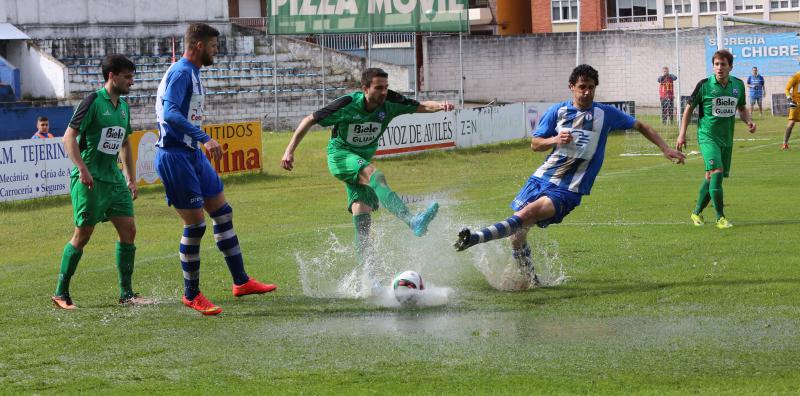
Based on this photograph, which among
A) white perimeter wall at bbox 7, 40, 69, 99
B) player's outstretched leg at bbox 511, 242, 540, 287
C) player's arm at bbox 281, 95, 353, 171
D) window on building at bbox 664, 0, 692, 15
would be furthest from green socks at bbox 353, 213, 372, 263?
window on building at bbox 664, 0, 692, 15

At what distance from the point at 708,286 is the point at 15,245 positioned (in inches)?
387

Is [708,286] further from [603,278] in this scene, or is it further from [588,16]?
[588,16]

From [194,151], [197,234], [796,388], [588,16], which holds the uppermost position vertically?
[588,16]

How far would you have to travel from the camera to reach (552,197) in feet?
30.8

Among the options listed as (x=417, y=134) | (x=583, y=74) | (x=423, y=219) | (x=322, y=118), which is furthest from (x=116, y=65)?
(x=417, y=134)

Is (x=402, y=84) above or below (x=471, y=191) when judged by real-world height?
above

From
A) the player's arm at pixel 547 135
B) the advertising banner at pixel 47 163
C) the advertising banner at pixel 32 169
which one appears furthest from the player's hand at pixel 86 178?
the advertising banner at pixel 32 169

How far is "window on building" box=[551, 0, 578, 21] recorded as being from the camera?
62.5 metres

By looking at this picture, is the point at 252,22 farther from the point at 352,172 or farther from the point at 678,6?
the point at 352,172

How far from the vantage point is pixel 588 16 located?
6222 cm

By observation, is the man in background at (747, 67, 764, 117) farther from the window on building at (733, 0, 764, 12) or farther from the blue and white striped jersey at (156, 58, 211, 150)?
the blue and white striped jersey at (156, 58, 211, 150)

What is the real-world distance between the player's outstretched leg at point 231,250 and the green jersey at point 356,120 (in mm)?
1245

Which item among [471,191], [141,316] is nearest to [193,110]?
[141,316]

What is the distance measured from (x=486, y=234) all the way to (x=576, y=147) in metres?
1.22
